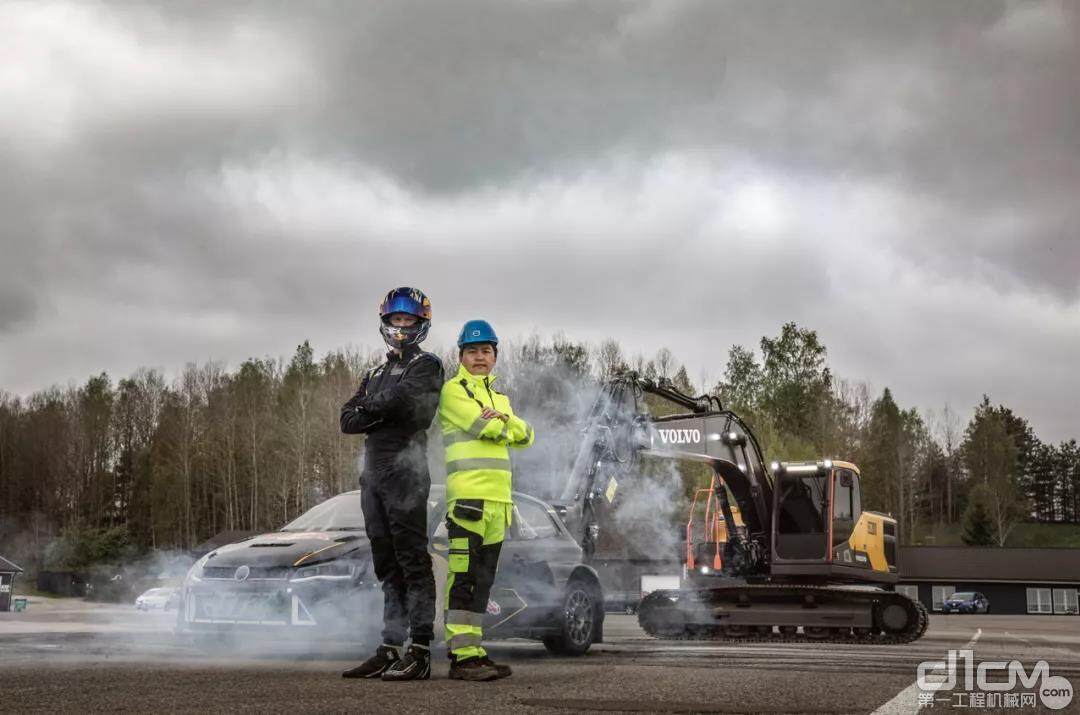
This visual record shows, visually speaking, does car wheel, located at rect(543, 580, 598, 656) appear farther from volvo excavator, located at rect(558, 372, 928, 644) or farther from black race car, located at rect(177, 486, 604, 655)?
volvo excavator, located at rect(558, 372, 928, 644)

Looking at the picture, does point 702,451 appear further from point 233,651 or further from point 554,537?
point 233,651

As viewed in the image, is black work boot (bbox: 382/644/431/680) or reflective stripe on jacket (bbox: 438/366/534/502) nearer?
black work boot (bbox: 382/644/431/680)

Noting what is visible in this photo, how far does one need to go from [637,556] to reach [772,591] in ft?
104

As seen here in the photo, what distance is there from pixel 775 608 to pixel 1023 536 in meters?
99.9

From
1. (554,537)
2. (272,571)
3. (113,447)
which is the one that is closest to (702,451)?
(554,537)

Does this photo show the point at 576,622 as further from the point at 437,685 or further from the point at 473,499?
the point at 437,685

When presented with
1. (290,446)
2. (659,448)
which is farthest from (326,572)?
(290,446)

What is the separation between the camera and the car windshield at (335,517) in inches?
→ 323

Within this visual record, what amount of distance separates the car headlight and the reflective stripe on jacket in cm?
148

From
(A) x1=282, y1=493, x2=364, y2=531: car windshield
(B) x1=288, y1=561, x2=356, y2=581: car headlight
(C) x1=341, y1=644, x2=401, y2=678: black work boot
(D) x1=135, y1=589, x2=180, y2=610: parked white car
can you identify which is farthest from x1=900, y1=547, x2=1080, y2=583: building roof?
(C) x1=341, y1=644, x2=401, y2=678: black work boot

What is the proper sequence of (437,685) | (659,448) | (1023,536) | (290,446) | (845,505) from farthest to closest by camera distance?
1. (1023,536)
2. (290,446)
3. (845,505)
4. (659,448)
5. (437,685)

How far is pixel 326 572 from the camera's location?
7309mm

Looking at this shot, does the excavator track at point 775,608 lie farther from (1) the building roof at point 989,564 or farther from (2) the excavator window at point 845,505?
(1) the building roof at point 989,564

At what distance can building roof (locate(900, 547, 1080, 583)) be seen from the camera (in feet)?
199
